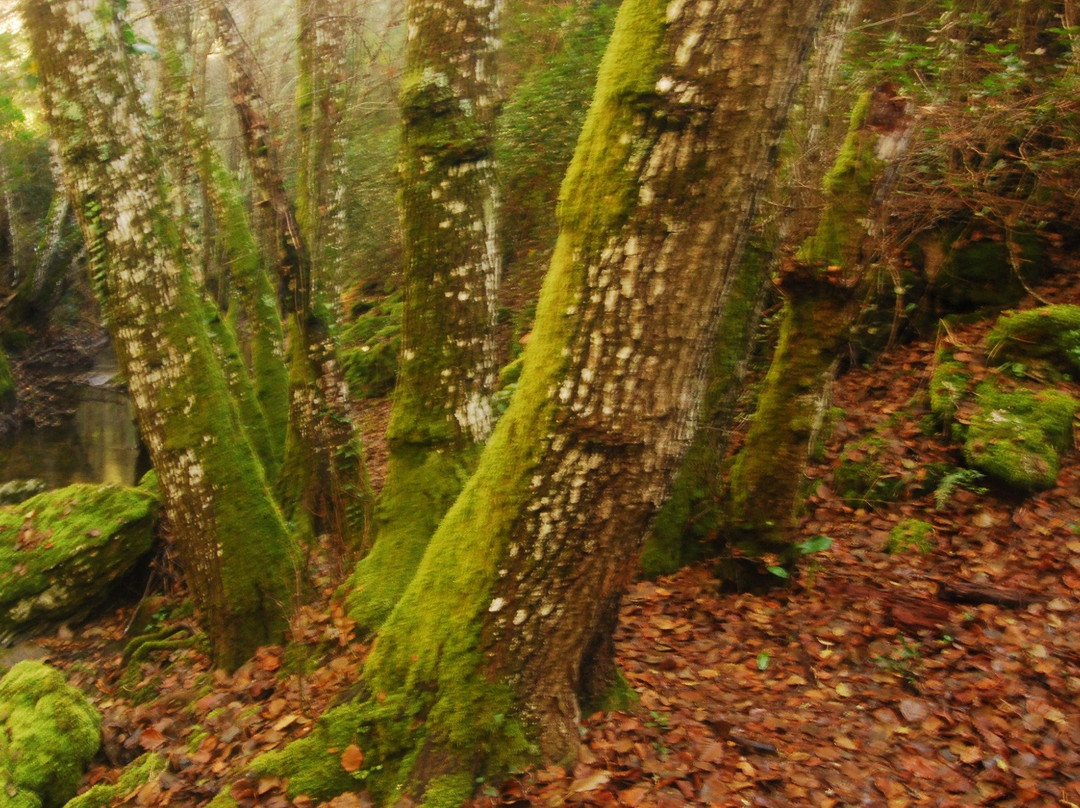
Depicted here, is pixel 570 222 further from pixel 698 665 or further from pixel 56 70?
pixel 56 70

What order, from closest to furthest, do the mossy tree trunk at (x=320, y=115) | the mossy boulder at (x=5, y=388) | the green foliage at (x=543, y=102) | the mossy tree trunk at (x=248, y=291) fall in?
the mossy tree trunk at (x=320, y=115)
the mossy tree trunk at (x=248, y=291)
the green foliage at (x=543, y=102)
the mossy boulder at (x=5, y=388)

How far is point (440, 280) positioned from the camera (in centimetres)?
539

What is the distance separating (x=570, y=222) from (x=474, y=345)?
8.15 feet

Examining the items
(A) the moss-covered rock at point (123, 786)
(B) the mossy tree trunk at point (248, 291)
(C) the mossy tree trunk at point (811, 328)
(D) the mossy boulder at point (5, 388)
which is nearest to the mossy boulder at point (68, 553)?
(B) the mossy tree trunk at point (248, 291)

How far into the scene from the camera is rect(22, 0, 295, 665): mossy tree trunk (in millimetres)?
5180

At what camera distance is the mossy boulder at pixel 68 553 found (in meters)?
8.12

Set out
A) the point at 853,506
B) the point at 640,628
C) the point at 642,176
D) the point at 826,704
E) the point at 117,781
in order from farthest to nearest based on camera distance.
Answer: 1. the point at 853,506
2. the point at 640,628
3. the point at 117,781
4. the point at 826,704
5. the point at 642,176

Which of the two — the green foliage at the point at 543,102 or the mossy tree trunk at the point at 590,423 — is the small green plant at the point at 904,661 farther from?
the green foliage at the point at 543,102

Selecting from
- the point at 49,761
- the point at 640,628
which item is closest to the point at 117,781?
the point at 49,761

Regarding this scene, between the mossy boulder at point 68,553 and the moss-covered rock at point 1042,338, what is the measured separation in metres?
9.21

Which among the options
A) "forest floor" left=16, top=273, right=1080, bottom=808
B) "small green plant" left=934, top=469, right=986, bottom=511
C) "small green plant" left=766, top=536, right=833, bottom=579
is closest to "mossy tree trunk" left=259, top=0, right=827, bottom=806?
"forest floor" left=16, top=273, right=1080, bottom=808

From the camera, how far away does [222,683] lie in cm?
566

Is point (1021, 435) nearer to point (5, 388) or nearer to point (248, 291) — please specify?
point (248, 291)

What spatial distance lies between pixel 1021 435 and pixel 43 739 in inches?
312
